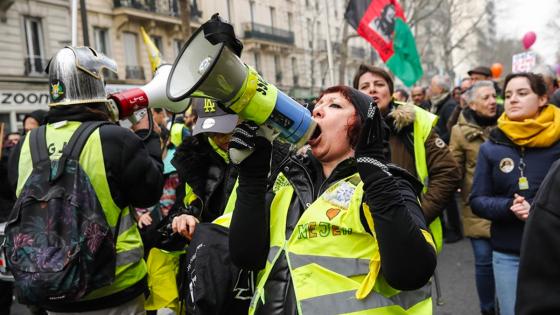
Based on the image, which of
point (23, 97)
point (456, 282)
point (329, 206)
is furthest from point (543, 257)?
point (23, 97)

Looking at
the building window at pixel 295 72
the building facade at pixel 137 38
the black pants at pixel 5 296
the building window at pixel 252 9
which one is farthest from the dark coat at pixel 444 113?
the building window at pixel 295 72

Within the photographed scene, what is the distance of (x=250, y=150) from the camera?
1.85 m

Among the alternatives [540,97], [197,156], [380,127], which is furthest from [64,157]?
[540,97]

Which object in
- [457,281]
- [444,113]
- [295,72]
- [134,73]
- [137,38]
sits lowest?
[457,281]

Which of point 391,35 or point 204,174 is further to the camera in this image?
point 391,35

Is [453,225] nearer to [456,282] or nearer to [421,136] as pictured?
[456,282]

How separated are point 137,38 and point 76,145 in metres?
21.7

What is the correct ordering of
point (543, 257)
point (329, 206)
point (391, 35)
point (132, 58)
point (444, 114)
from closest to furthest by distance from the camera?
point (543, 257)
point (329, 206)
point (444, 114)
point (391, 35)
point (132, 58)

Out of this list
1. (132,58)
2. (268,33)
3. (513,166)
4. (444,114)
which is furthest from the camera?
(268,33)

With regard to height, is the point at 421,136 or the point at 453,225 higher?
the point at 421,136

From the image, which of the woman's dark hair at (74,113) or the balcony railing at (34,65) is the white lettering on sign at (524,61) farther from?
the balcony railing at (34,65)

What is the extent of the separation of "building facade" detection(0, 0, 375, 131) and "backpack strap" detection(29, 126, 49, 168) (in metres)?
7.84

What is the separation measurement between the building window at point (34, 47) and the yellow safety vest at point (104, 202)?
16937mm

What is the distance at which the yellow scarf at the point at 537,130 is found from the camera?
3.06m
